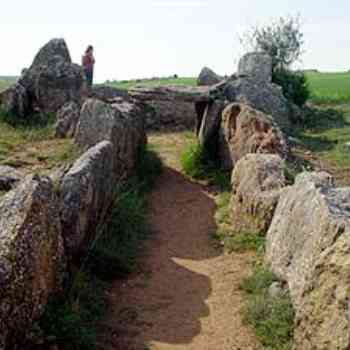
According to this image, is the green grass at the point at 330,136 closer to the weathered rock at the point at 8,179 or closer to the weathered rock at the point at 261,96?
the weathered rock at the point at 261,96

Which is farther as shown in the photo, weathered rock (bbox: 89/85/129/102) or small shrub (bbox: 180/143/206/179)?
weathered rock (bbox: 89/85/129/102)

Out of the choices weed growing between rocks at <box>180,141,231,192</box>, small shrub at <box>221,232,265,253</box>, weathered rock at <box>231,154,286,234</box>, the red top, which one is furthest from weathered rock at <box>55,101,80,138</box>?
the red top

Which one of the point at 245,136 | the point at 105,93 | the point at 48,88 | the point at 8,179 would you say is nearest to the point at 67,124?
the point at 48,88

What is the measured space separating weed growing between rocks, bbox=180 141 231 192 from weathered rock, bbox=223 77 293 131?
4472mm

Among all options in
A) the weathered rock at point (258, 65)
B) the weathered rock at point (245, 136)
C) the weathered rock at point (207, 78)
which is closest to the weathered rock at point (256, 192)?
the weathered rock at point (245, 136)

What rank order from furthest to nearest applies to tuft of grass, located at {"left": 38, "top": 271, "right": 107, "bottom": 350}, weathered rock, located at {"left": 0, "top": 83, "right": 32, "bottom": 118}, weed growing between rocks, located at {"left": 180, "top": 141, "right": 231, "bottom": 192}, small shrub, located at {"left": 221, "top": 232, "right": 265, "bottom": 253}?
1. weathered rock, located at {"left": 0, "top": 83, "right": 32, "bottom": 118}
2. weed growing between rocks, located at {"left": 180, "top": 141, "right": 231, "bottom": 192}
3. small shrub, located at {"left": 221, "top": 232, "right": 265, "bottom": 253}
4. tuft of grass, located at {"left": 38, "top": 271, "right": 107, "bottom": 350}

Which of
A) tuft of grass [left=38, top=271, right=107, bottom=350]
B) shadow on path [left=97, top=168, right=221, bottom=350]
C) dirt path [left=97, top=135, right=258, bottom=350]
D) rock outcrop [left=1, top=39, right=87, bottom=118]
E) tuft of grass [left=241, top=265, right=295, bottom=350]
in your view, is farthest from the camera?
rock outcrop [left=1, top=39, right=87, bottom=118]

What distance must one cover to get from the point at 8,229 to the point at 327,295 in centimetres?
309

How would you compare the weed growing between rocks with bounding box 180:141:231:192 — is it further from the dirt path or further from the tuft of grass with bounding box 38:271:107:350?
the tuft of grass with bounding box 38:271:107:350

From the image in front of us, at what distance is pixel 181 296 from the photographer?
8891mm

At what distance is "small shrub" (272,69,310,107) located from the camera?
27.1m

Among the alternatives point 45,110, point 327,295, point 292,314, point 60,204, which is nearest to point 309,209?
point 292,314

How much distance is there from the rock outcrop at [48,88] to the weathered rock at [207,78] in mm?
5967

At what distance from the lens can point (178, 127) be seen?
2248 centimetres
